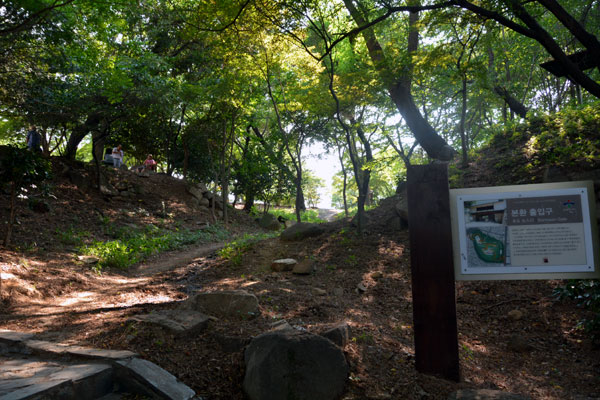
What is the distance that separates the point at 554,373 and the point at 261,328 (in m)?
2.95

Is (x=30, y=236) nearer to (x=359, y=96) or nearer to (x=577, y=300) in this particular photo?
(x=359, y=96)

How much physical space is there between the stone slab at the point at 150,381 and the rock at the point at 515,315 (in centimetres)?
417

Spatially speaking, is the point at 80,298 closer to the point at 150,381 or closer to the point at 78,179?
the point at 150,381

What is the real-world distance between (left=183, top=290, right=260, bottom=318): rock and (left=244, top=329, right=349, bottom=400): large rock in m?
1.12

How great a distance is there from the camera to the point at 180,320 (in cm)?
362

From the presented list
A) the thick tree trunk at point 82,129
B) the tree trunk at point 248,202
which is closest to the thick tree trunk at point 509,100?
the tree trunk at point 248,202

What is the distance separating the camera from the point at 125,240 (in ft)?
32.4

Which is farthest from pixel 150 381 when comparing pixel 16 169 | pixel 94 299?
pixel 16 169

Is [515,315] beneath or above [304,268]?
beneath

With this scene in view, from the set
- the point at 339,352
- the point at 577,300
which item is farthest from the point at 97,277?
the point at 577,300

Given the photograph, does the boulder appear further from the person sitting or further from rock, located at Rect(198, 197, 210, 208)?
the person sitting

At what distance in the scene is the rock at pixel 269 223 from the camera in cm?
1689

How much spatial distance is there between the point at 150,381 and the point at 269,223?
567 inches

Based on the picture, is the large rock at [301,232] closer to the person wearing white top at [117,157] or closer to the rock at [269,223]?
the rock at [269,223]
